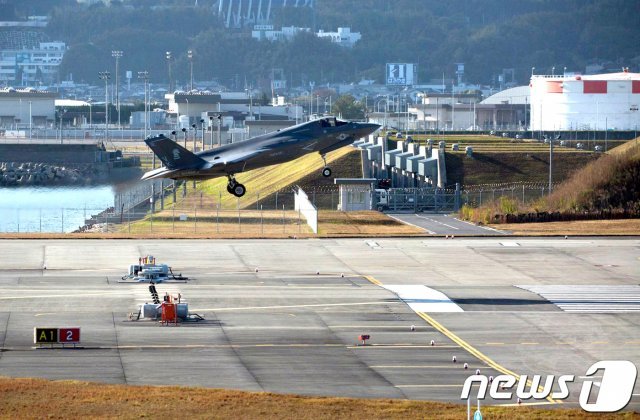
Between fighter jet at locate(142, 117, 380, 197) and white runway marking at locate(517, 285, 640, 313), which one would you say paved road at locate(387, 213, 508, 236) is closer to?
fighter jet at locate(142, 117, 380, 197)

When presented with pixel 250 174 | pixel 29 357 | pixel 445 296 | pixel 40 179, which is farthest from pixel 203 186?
pixel 29 357

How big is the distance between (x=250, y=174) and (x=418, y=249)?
67300mm

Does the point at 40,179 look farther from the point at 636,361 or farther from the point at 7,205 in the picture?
the point at 636,361

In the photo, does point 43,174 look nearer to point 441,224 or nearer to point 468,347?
point 441,224

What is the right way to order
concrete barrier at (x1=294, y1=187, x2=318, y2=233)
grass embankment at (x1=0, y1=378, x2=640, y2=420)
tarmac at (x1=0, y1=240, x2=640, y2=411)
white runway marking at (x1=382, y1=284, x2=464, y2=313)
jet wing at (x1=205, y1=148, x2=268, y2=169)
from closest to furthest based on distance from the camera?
grass embankment at (x1=0, y1=378, x2=640, y2=420), tarmac at (x1=0, y1=240, x2=640, y2=411), white runway marking at (x1=382, y1=284, x2=464, y2=313), jet wing at (x1=205, y1=148, x2=268, y2=169), concrete barrier at (x1=294, y1=187, x2=318, y2=233)

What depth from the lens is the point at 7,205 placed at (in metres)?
148

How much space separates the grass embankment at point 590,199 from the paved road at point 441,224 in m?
1.80

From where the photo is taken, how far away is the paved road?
9843 centimetres

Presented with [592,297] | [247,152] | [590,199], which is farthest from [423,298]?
[590,199]

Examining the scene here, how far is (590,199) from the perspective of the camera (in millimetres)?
109062

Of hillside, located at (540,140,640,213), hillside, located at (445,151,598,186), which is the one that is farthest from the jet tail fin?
hillside, located at (445,151,598,186)

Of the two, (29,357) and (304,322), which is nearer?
(29,357)

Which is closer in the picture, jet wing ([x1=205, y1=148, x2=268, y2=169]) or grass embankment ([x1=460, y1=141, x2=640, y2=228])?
jet wing ([x1=205, y1=148, x2=268, y2=169])

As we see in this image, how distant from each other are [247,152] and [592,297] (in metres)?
22.4
